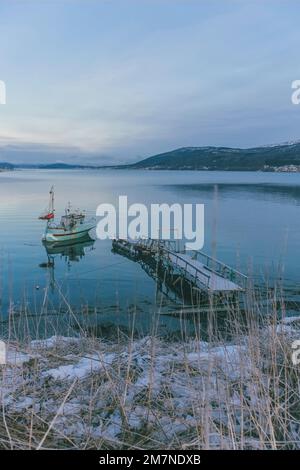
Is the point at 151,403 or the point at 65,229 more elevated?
the point at 151,403

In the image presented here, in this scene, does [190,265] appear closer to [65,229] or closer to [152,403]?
[152,403]

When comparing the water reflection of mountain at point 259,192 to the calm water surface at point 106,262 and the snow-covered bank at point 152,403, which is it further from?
the snow-covered bank at point 152,403

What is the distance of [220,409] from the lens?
149 inches

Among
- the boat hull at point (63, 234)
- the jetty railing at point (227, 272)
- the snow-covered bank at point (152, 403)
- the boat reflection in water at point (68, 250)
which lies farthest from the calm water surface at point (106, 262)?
the snow-covered bank at point (152, 403)

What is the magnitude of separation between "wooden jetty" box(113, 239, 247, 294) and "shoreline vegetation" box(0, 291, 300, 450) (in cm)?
1038

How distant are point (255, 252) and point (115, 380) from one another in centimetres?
3246

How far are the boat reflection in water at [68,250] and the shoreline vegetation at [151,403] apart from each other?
28.3 m

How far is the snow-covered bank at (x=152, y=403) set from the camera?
3.49 metres

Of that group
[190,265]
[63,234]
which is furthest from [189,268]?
[63,234]

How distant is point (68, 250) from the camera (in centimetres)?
4069

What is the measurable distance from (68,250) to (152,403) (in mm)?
37517

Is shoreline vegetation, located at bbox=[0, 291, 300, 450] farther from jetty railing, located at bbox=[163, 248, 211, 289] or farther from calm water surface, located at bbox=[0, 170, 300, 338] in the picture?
jetty railing, located at bbox=[163, 248, 211, 289]

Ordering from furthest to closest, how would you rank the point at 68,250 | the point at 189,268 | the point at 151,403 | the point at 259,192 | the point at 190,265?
1. the point at 259,192
2. the point at 68,250
3. the point at 189,268
4. the point at 190,265
5. the point at 151,403
